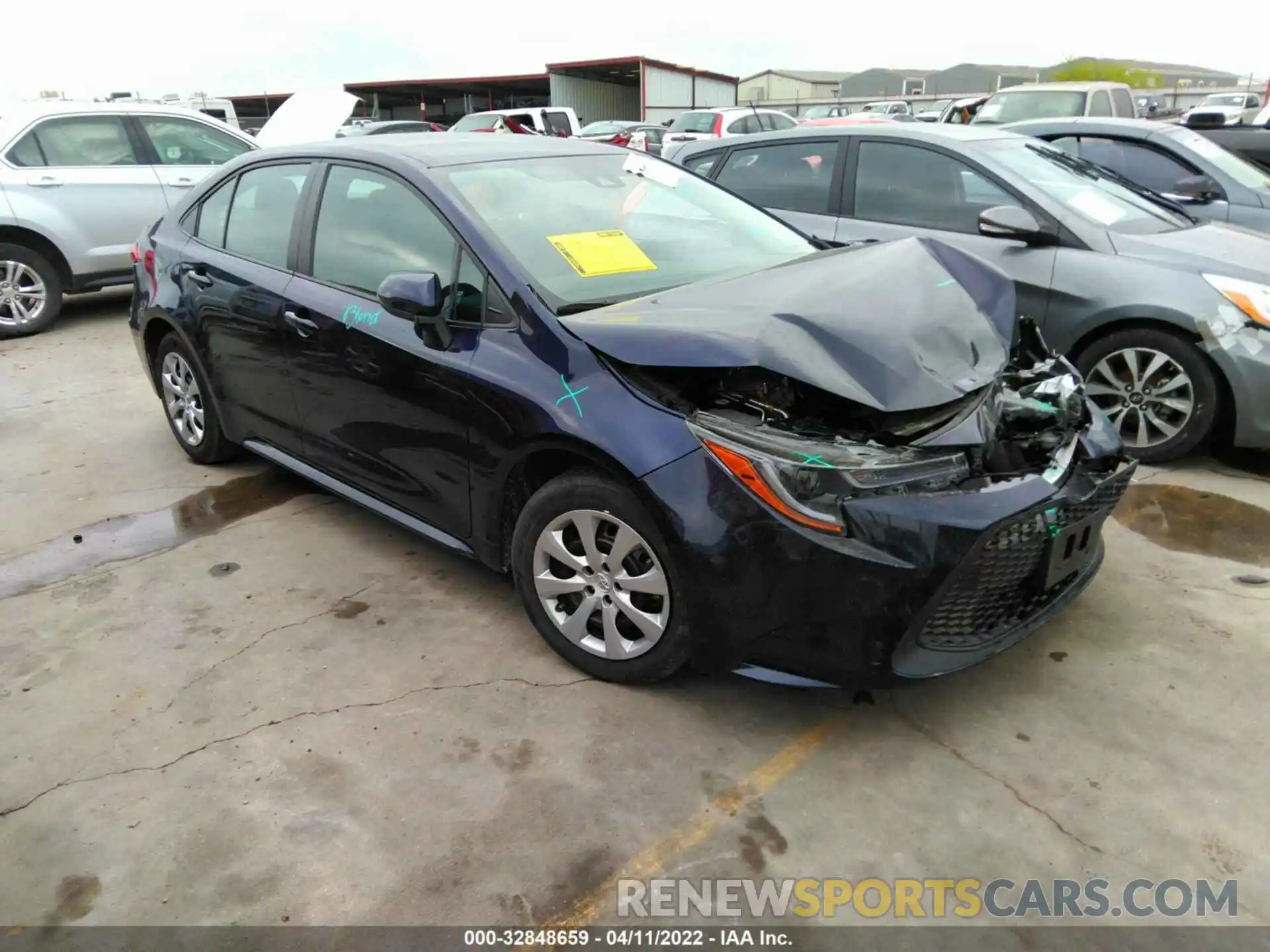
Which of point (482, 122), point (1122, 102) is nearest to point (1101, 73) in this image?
point (482, 122)

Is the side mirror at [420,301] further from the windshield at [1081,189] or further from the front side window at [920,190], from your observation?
the windshield at [1081,189]

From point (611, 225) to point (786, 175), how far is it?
2810mm

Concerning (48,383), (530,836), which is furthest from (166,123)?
(530,836)

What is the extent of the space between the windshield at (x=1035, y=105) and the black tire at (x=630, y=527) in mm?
9071

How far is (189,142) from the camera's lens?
8695 mm

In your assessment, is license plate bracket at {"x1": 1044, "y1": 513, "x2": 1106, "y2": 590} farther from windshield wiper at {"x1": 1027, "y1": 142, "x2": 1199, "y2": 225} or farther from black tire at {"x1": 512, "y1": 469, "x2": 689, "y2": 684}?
windshield wiper at {"x1": 1027, "y1": 142, "x2": 1199, "y2": 225}

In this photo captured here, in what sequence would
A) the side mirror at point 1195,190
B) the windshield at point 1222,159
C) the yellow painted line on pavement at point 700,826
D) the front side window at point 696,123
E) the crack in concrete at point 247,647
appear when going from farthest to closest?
the front side window at point 696,123
the windshield at point 1222,159
the side mirror at point 1195,190
the crack in concrete at point 247,647
the yellow painted line on pavement at point 700,826

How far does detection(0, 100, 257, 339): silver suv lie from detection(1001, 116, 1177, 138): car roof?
6842mm

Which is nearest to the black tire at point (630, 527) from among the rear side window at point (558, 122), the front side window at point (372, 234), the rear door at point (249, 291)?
the front side window at point (372, 234)

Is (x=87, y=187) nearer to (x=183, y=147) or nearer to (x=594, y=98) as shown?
(x=183, y=147)

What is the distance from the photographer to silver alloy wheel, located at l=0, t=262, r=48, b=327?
772 centimetres

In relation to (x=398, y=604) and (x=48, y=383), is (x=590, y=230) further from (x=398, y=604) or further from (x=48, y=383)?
(x=48, y=383)

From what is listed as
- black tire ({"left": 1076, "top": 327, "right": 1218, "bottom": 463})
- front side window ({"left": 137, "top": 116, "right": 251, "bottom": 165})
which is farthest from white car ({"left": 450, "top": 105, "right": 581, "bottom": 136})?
black tire ({"left": 1076, "top": 327, "right": 1218, "bottom": 463})

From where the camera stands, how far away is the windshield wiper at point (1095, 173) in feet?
17.6
